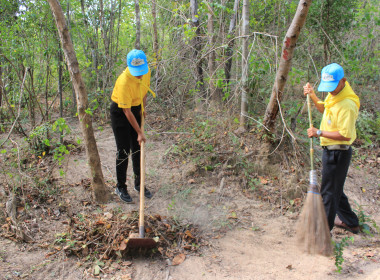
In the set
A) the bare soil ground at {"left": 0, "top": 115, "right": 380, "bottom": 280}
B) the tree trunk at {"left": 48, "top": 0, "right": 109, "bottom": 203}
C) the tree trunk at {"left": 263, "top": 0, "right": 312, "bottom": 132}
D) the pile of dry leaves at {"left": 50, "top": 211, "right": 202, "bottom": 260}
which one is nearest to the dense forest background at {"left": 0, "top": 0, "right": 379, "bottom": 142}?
the tree trunk at {"left": 263, "top": 0, "right": 312, "bottom": 132}

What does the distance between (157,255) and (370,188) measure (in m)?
4.18

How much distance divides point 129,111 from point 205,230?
6.07ft

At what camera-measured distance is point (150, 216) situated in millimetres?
3535

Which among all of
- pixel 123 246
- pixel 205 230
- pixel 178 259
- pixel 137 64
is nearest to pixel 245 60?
pixel 137 64

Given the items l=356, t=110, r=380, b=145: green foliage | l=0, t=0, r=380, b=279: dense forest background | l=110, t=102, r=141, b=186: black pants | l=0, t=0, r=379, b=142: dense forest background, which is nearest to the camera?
l=0, t=0, r=380, b=279: dense forest background

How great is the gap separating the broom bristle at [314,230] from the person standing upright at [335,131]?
0.45 metres

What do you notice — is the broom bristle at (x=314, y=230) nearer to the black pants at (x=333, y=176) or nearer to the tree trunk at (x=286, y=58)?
the black pants at (x=333, y=176)

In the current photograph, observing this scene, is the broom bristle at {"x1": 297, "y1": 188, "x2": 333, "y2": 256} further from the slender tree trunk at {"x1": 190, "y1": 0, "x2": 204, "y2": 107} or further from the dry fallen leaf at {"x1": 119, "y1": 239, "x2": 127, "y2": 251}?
the slender tree trunk at {"x1": 190, "y1": 0, "x2": 204, "y2": 107}

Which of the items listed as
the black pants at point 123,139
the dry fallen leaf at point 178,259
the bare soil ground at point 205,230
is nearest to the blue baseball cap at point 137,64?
the black pants at point 123,139

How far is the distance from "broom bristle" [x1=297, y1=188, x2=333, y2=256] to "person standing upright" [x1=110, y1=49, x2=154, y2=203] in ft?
7.21

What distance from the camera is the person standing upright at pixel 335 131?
119 inches

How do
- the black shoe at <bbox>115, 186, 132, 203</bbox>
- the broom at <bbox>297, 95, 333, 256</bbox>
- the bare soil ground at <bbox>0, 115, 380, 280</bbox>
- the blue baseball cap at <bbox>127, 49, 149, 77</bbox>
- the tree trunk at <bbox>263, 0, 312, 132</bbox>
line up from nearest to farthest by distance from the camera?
1. the broom at <bbox>297, 95, 333, 256</bbox>
2. the bare soil ground at <bbox>0, 115, 380, 280</bbox>
3. the blue baseball cap at <bbox>127, 49, 149, 77</bbox>
4. the tree trunk at <bbox>263, 0, 312, 132</bbox>
5. the black shoe at <bbox>115, 186, 132, 203</bbox>

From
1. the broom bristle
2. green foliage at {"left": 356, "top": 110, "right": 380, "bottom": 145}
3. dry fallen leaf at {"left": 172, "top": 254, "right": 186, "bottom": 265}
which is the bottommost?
dry fallen leaf at {"left": 172, "top": 254, "right": 186, "bottom": 265}

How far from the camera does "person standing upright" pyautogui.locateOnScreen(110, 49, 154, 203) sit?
11.5 feet
